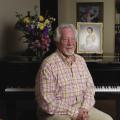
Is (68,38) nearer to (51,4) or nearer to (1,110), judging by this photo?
(1,110)

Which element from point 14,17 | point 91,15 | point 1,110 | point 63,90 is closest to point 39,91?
point 63,90

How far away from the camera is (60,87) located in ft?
7.84

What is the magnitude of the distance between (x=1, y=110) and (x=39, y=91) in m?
0.90

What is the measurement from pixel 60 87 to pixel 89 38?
3.34 feet

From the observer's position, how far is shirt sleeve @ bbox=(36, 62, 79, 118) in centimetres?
235

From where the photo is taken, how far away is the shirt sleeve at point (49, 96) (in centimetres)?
235

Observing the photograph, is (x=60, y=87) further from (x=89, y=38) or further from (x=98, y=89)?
(x=89, y=38)

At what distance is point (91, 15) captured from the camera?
479 cm

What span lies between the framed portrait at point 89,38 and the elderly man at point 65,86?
27.2 inches

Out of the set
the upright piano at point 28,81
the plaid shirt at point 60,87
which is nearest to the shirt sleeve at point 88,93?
the plaid shirt at point 60,87

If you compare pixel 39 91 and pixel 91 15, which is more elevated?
pixel 91 15

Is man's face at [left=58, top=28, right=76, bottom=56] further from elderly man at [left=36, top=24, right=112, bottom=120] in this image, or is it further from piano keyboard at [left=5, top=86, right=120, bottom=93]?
piano keyboard at [left=5, top=86, right=120, bottom=93]

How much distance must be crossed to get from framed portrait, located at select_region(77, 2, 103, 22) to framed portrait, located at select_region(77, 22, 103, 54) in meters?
1.52

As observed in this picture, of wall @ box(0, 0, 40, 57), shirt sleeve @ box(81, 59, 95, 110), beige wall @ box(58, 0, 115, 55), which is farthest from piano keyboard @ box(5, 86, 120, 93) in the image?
beige wall @ box(58, 0, 115, 55)
